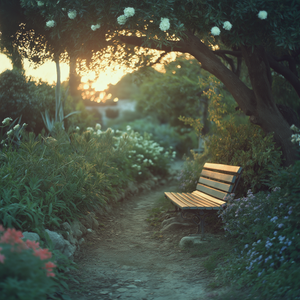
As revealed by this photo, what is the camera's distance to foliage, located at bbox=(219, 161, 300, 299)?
2.65 m

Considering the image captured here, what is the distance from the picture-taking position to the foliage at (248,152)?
514cm

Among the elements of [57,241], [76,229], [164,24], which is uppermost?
[164,24]

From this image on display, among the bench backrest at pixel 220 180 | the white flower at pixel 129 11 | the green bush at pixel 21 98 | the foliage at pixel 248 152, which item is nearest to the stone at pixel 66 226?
the bench backrest at pixel 220 180

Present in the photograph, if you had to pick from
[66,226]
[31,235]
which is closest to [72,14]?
[66,226]

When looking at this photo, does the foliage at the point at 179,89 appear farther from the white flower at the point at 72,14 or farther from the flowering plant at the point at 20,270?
the flowering plant at the point at 20,270

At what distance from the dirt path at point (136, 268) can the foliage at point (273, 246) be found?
46 cm

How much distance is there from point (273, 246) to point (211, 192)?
2224 millimetres

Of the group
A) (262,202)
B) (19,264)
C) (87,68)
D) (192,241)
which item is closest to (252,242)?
(262,202)

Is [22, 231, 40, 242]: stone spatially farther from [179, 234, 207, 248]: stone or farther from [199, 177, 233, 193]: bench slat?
[199, 177, 233, 193]: bench slat

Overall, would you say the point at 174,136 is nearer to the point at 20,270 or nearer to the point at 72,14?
the point at 72,14

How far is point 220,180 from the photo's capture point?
5.23m

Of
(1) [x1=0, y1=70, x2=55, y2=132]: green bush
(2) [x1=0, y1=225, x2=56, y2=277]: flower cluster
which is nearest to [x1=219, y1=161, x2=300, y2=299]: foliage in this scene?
(2) [x1=0, y1=225, x2=56, y2=277]: flower cluster

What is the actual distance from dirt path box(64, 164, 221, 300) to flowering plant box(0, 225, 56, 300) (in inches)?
39.9

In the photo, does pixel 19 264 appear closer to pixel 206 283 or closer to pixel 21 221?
pixel 21 221
